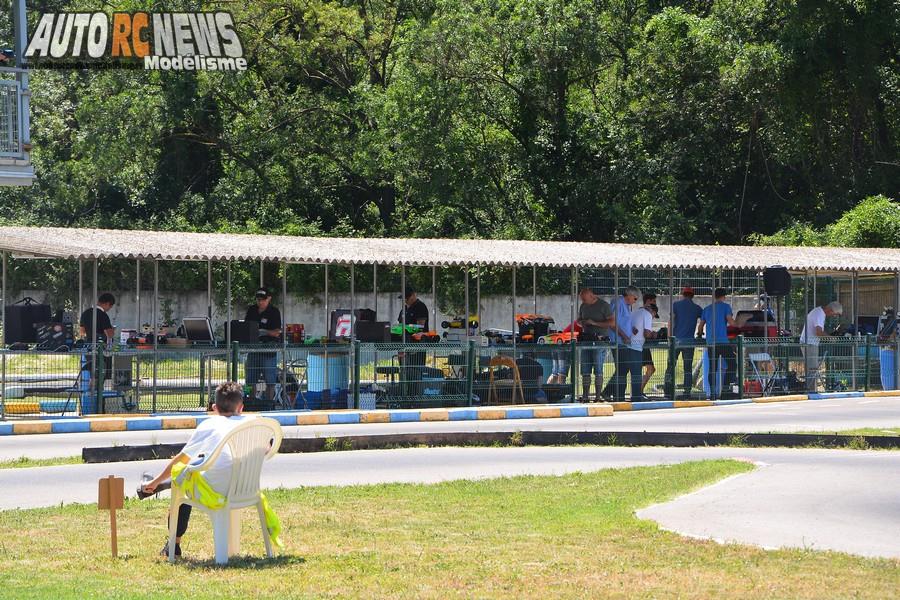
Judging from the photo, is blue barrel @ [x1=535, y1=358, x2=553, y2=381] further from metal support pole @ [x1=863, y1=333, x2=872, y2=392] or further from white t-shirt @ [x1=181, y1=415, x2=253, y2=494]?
white t-shirt @ [x1=181, y1=415, x2=253, y2=494]

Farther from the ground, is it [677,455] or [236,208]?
[236,208]

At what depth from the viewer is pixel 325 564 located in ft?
28.6

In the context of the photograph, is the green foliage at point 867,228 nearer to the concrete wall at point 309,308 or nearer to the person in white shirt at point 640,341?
the concrete wall at point 309,308

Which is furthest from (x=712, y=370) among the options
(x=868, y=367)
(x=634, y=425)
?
(x=634, y=425)

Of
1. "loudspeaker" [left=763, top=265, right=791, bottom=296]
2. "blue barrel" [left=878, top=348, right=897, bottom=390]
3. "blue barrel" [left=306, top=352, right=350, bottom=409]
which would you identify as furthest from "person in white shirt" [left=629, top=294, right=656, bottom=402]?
"blue barrel" [left=878, top=348, right=897, bottom=390]

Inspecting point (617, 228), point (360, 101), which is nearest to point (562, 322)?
point (617, 228)

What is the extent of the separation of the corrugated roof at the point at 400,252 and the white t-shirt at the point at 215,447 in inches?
450

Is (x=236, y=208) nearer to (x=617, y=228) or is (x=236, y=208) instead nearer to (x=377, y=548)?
(x=617, y=228)

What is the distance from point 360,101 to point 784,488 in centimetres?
3391

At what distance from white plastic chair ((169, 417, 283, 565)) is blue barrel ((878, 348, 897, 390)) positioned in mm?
20132

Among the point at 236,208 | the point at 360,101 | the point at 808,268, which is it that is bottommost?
the point at 808,268

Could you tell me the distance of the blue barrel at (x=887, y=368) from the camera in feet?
87.1

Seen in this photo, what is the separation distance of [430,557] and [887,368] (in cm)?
1992

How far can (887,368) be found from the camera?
26641mm
